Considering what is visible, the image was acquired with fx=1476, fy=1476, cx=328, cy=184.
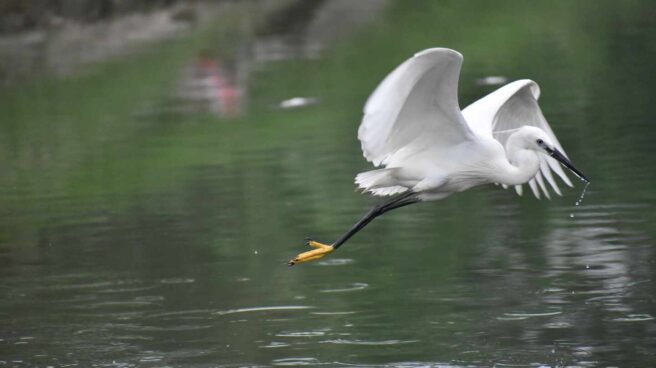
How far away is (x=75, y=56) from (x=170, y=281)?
16675 mm

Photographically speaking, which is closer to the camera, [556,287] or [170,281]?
[556,287]

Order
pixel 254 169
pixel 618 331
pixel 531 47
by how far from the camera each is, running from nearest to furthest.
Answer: pixel 618 331 < pixel 254 169 < pixel 531 47

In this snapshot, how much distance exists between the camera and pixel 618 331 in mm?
8578

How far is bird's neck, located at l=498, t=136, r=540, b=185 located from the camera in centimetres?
923

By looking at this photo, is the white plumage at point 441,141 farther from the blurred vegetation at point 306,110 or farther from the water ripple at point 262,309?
the blurred vegetation at point 306,110

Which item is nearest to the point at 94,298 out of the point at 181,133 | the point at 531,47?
the point at 181,133

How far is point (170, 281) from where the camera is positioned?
1084cm

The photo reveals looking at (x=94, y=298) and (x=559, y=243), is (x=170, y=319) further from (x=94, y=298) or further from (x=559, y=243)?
(x=559, y=243)

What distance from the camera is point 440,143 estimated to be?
9.50 m

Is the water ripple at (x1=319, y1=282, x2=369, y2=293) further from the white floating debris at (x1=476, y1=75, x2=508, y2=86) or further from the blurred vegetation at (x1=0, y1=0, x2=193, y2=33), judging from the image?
the blurred vegetation at (x1=0, y1=0, x2=193, y2=33)

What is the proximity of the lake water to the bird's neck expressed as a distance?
808mm

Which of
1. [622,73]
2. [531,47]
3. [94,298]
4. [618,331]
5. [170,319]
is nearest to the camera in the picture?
[618,331]

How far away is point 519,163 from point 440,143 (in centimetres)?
55

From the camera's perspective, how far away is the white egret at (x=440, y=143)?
8.54 m
